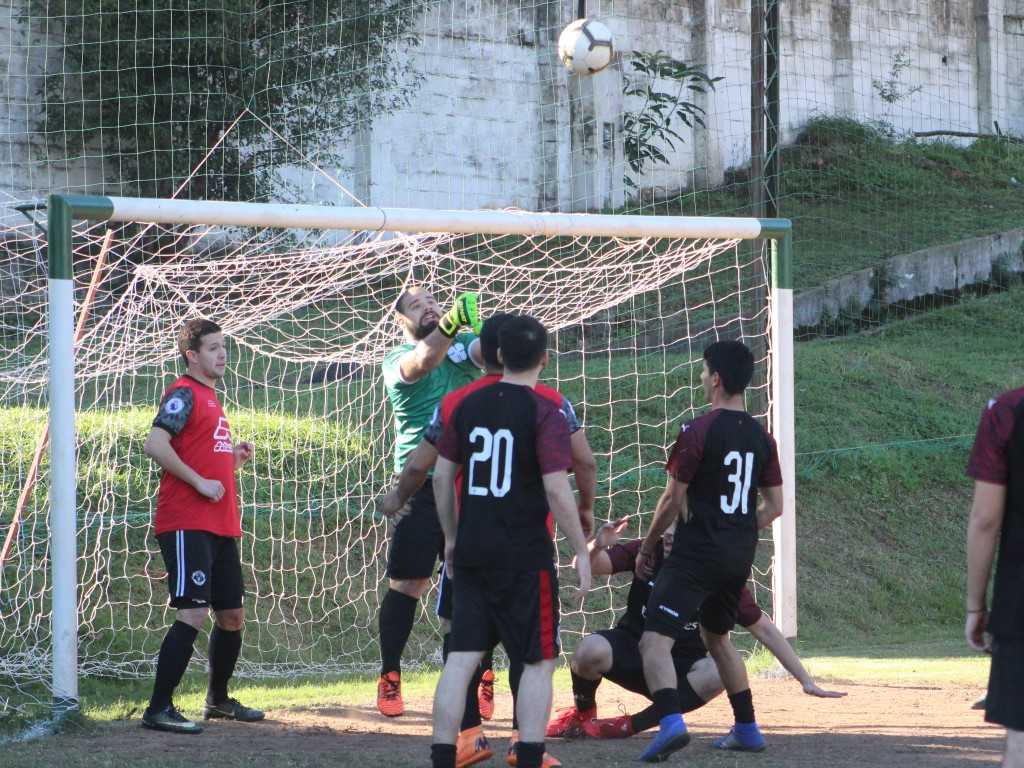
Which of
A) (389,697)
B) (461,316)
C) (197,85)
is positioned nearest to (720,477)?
(461,316)

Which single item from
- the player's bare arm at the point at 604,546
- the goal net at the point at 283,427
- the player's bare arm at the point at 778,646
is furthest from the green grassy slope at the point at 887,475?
the player's bare arm at the point at 604,546

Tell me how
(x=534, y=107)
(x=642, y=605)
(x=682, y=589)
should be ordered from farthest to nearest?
(x=534, y=107) → (x=642, y=605) → (x=682, y=589)

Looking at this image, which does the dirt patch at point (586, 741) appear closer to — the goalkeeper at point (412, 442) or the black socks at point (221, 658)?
the black socks at point (221, 658)

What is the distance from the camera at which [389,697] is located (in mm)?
Result: 6285

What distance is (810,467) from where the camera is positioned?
12.0 m

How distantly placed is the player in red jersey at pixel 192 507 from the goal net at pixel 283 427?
0.93 metres

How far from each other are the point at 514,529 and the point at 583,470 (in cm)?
55

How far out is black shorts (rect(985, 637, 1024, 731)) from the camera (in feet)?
12.1

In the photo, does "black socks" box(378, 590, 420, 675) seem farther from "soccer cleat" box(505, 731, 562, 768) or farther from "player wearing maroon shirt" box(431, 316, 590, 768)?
"player wearing maroon shirt" box(431, 316, 590, 768)

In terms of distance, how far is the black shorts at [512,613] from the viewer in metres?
4.67

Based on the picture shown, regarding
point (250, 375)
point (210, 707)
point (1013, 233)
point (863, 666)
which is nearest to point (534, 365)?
point (210, 707)

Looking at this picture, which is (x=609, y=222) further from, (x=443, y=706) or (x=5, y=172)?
(x=5, y=172)

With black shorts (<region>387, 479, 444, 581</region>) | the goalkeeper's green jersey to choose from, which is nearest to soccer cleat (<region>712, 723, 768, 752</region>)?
black shorts (<region>387, 479, 444, 581</region>)

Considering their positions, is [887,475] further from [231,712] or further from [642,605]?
[231,712]
